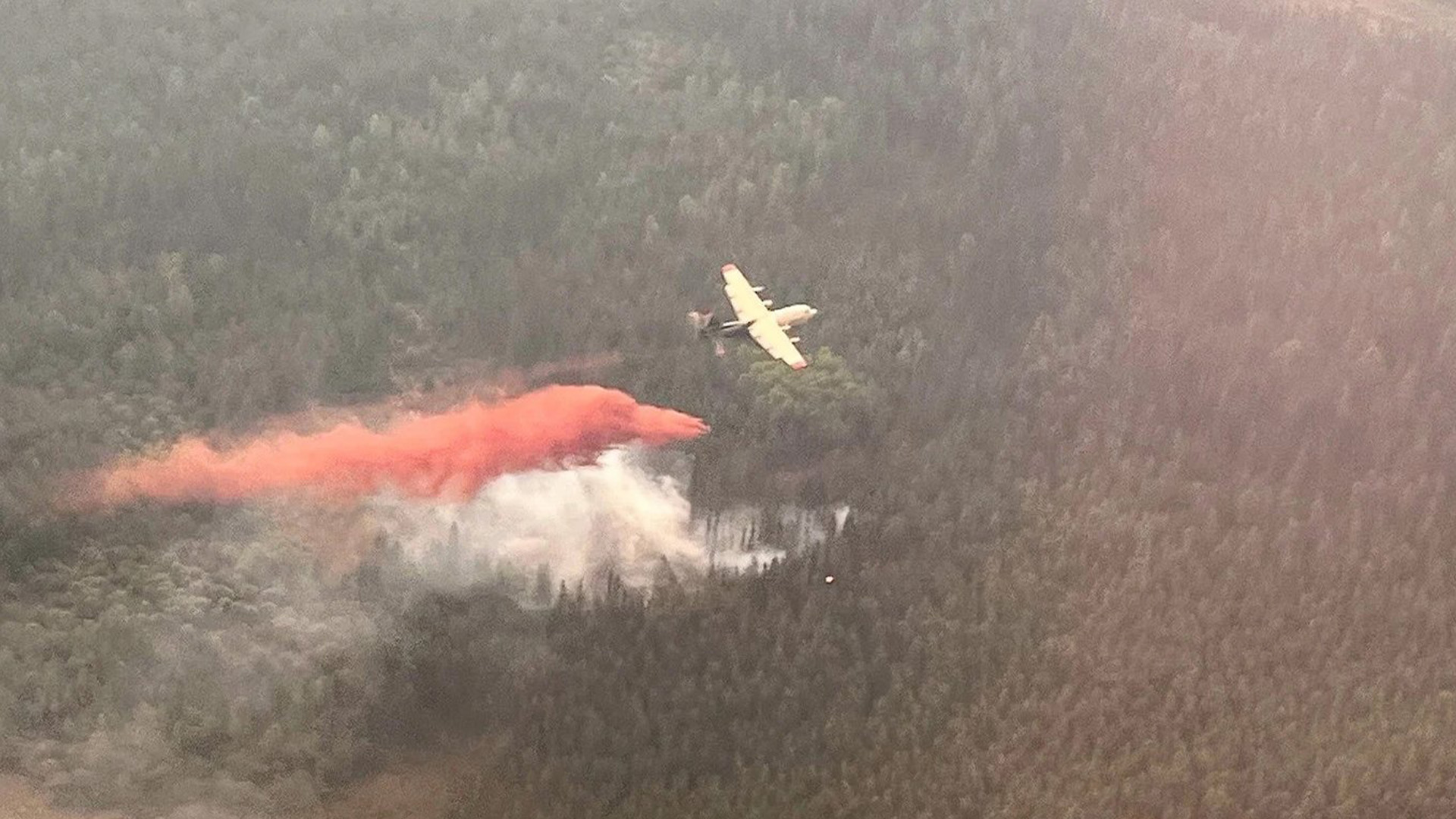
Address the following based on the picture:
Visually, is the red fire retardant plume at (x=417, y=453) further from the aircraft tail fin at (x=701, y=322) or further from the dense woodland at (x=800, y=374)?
the aircraft tail fin at (x=701, y=322)

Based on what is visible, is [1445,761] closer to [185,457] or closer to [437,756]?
[437,756]

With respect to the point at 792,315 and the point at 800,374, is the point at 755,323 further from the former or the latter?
the point at 800,374

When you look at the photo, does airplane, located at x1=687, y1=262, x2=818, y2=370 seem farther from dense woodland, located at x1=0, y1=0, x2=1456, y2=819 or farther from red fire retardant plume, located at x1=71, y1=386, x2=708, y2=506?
red fire retardant plume, located at x1=71, y1=386, x2=708, y2=506

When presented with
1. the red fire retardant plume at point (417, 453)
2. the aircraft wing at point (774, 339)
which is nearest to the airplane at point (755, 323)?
the aircraft wing at point (774, 339)

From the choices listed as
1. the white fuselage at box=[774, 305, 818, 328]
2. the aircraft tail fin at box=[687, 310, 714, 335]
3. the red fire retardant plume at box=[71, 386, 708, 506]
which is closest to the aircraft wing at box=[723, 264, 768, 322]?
the white fuselage at box=[774, 305, 818, 328]

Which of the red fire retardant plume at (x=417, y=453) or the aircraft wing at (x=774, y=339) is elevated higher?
the aircraft wing at (x=774, y=339)

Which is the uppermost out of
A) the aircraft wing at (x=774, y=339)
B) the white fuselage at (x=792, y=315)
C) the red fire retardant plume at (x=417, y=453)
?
the white fuselage at (x=792, y=315)

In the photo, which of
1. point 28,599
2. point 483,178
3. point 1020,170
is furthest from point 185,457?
point 1020,170
